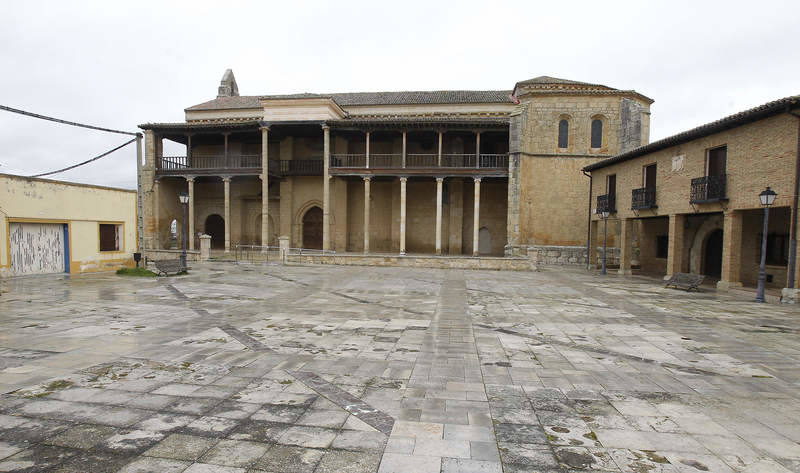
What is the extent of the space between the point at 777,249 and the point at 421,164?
1856 centimetres

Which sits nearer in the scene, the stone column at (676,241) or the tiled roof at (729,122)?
the tiled roof at (729,122)

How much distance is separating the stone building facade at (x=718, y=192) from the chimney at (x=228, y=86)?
105 feet

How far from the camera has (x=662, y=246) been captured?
21734 mm

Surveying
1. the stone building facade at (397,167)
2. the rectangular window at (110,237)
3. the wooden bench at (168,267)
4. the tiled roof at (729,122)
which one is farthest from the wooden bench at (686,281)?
the rectangular window at (110,237)

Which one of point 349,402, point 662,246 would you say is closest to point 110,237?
point 349,402

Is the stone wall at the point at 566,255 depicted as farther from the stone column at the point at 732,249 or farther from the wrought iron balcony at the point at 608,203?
the stone column at the point at 732,249

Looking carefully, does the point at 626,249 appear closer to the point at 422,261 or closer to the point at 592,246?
the point at 592,246

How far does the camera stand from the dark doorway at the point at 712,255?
60.0ft

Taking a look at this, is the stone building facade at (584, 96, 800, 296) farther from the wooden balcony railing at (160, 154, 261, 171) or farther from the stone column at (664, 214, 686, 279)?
the wooden balcony railing at (160, 154, 261, 171)

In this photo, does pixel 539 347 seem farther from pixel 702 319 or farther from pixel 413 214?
pixel 413 214

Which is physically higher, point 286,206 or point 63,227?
point 286,206

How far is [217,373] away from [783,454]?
583 centimetres

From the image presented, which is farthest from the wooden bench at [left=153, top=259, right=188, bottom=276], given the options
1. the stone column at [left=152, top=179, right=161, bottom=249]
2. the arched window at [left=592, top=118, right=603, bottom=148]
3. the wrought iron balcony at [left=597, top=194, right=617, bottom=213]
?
the arched window at [left=592, top=118, right=603, bottom=148]

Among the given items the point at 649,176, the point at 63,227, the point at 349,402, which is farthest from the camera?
the point at 649,176
